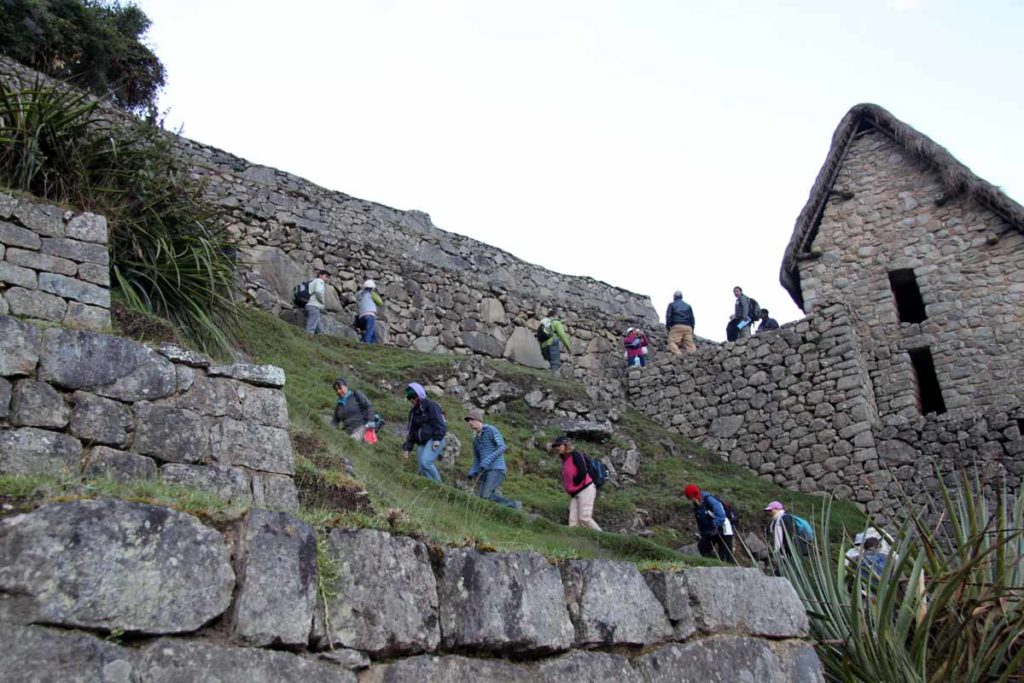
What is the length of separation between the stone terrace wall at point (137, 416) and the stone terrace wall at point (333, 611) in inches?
56.2

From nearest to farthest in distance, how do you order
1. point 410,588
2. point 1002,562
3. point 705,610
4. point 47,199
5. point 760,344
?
point 410,588 < point 705,610 < point 1002,562 < point 47,199 < point 760,344

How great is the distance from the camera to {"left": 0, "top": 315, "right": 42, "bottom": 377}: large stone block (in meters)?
4.93

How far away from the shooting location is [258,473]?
5.48m

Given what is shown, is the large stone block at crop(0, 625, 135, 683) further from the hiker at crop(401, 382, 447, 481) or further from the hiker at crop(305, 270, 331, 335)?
the hiker at crop(305, 270, 331, 335)

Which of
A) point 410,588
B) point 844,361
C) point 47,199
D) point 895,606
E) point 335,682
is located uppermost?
point 844,361

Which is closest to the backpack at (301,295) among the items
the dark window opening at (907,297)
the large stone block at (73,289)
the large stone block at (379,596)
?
the large stone block at (73,289)

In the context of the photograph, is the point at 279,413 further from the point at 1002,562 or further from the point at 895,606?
the point at 1002,562

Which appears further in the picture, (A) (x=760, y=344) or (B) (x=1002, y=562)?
(A) (x=760, y=344)

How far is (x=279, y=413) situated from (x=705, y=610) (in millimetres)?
2772

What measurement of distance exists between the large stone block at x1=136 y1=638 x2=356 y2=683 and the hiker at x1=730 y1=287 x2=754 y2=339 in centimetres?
1639

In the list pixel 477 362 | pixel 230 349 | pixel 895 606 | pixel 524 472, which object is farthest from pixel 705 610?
pixel 477 362

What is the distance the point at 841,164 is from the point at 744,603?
16.3 metres

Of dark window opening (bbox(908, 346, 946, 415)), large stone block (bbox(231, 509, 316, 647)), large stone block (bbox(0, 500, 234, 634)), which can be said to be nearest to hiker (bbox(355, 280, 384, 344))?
dark window opening (bbox(908, 346, 946, 415))

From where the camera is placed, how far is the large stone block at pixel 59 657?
2770mm
